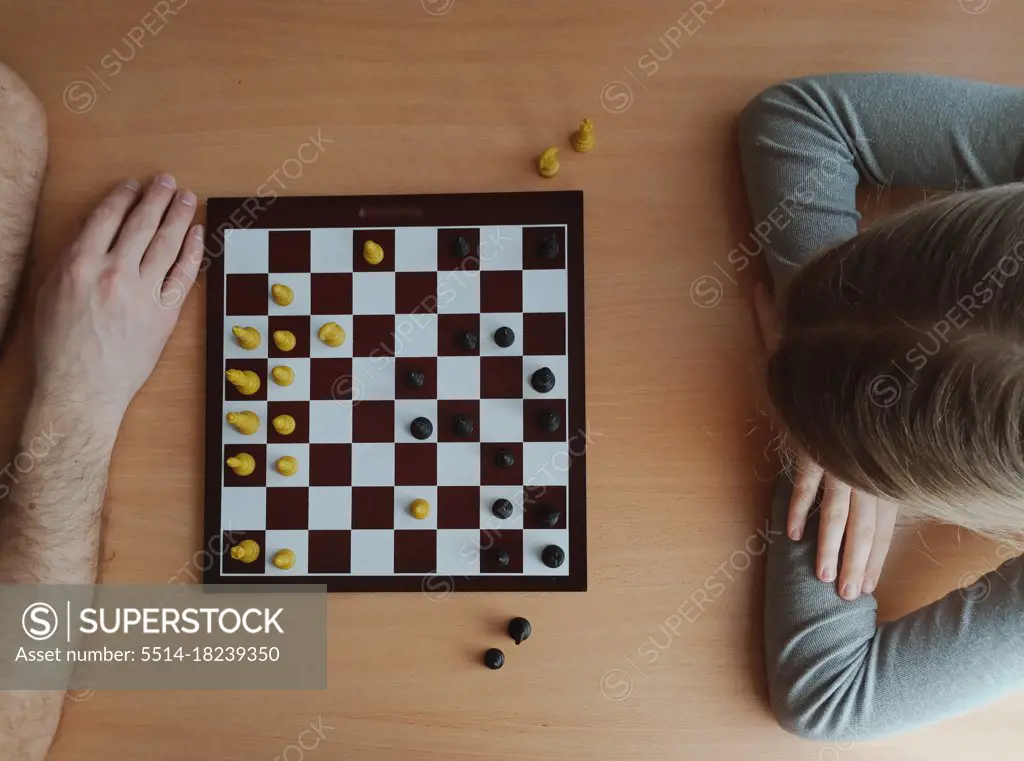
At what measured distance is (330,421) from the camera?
0.99 m

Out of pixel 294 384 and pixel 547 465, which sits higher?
pixel 294 384

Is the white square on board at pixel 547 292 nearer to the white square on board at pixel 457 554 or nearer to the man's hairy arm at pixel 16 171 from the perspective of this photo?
the white square on board at pixel 457 554

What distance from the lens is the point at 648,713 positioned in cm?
96

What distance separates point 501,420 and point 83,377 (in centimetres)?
57

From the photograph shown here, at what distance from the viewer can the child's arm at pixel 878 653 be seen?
843 millimetres

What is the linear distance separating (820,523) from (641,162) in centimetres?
53

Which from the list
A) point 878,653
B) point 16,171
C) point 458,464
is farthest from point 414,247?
point 878,653

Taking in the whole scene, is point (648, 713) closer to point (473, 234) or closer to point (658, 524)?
point (658, 524)

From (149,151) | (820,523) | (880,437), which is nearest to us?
(880,437)

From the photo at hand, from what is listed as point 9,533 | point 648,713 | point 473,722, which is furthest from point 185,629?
point 648,713

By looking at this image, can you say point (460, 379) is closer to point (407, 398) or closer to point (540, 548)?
point (407, 398)

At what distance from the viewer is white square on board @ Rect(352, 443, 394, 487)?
98cm

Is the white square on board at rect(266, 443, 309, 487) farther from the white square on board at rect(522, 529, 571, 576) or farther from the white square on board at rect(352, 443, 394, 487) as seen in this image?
the white square on board at rect(522, 529, 571, 576)

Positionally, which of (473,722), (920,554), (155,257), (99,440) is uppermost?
→ (155,257)
